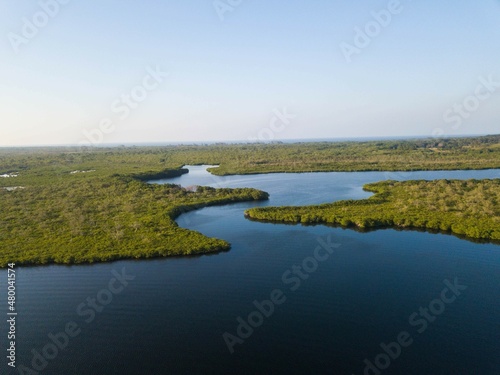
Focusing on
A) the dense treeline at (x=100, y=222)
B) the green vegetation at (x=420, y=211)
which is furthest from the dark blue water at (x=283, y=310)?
the green vegetation at (x=420, y=211)

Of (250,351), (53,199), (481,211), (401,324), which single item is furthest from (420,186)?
(53,199)

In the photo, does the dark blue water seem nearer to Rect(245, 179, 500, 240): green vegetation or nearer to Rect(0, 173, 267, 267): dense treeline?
Rect(0, 173, 267, 267): dense treeline

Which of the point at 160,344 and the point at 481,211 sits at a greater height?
the point at 481,211

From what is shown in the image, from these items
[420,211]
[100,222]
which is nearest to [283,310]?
[100,222]

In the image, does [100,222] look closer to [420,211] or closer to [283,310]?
[283,310]

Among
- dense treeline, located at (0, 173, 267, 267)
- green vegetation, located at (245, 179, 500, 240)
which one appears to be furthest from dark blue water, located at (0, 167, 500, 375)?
green vegetation, located at (245, 179, 500, 240)

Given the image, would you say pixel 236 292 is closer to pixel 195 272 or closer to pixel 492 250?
pixel 195 272
